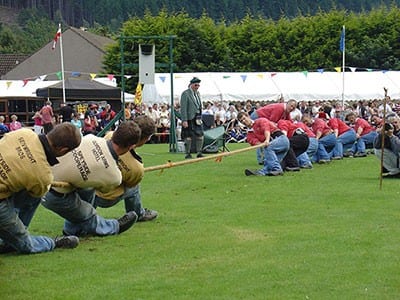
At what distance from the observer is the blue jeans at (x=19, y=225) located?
26.3 ft

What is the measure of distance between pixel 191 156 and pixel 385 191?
346 inches

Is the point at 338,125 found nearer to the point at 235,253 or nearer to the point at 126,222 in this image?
the point at 126,222

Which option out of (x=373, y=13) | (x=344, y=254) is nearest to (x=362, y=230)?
(x=344, y=254)

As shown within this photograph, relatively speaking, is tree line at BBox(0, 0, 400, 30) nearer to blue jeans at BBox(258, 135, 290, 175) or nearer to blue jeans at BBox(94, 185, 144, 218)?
blue jeans at BBox(258, 135, 290, 175)

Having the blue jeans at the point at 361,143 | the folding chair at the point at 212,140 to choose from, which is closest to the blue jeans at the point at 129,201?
the blue jeans at the point at 361,143

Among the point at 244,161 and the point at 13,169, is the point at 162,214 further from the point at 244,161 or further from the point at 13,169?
the point at 244,161

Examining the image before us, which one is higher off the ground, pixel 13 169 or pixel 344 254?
pixel 13 169

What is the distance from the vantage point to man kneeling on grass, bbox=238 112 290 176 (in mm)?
16234

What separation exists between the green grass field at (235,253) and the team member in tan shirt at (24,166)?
0.34 metres

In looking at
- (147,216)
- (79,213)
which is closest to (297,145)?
(147,216)

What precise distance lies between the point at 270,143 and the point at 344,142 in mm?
5431

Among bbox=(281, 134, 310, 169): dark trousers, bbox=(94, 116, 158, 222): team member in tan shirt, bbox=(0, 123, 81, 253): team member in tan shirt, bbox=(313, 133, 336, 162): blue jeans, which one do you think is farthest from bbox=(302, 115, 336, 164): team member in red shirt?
bbox=(0, 123, 81, 253): team member in tan shirt

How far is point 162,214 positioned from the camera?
1123 centimetres

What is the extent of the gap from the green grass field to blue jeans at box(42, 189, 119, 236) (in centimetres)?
15
